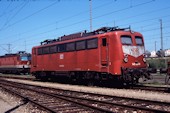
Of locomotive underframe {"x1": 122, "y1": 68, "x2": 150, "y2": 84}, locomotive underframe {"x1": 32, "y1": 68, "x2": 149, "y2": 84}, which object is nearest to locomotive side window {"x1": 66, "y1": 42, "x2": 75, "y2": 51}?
locomotive underframe {"x1": 32, "y1": 68, "x2": 149, "y2": 84}

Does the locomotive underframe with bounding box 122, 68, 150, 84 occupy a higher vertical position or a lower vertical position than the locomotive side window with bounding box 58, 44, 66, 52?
lower

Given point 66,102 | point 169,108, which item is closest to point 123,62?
point 66,102

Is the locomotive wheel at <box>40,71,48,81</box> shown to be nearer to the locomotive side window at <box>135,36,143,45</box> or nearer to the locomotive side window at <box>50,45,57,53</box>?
the locomotive side window at <box>50,45,57,53</box>

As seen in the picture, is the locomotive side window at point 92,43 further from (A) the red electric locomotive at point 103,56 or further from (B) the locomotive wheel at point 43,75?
(B) the locomotive wheel at point 43,75

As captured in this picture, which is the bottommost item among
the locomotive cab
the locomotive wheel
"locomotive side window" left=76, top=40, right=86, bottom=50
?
Answer: the locomotive wheel

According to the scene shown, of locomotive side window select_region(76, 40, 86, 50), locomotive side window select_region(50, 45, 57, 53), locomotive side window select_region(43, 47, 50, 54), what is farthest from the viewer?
locomotive side window select_region(43, 47, 50, 54)

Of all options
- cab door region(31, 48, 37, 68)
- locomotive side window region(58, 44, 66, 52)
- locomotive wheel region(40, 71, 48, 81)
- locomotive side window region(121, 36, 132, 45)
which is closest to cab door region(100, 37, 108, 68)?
locomotive side window region(121, 36, 132, 45)

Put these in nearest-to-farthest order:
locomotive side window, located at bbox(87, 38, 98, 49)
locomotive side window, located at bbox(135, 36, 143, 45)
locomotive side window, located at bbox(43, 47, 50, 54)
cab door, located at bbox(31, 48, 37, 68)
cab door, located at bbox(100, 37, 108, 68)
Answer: cab door, located at bbox(100, 37, 108, 68) → locomotive side window, located at bbox(135, 36, 143, 45) → locomotive side window, located at bbox(87, 38, 98, 49) → locomotive side window, located at bbox(43, 47, 50, 54) → cab door, located at bbox(31, 48, 37, 68)

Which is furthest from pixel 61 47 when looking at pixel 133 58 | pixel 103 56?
pixel 133 58

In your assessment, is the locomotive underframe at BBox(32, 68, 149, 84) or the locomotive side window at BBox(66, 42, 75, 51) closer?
the locomotive underframe at BBox(32, 68, 149, 84)

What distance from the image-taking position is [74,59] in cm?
2088

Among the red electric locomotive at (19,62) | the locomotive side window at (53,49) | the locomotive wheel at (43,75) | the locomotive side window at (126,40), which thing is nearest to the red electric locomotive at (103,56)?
the locomotive side window at (126,40)

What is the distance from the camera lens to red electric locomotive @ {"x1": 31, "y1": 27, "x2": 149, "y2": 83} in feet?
54.6

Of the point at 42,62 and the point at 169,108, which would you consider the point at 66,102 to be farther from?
the point at 42,62
